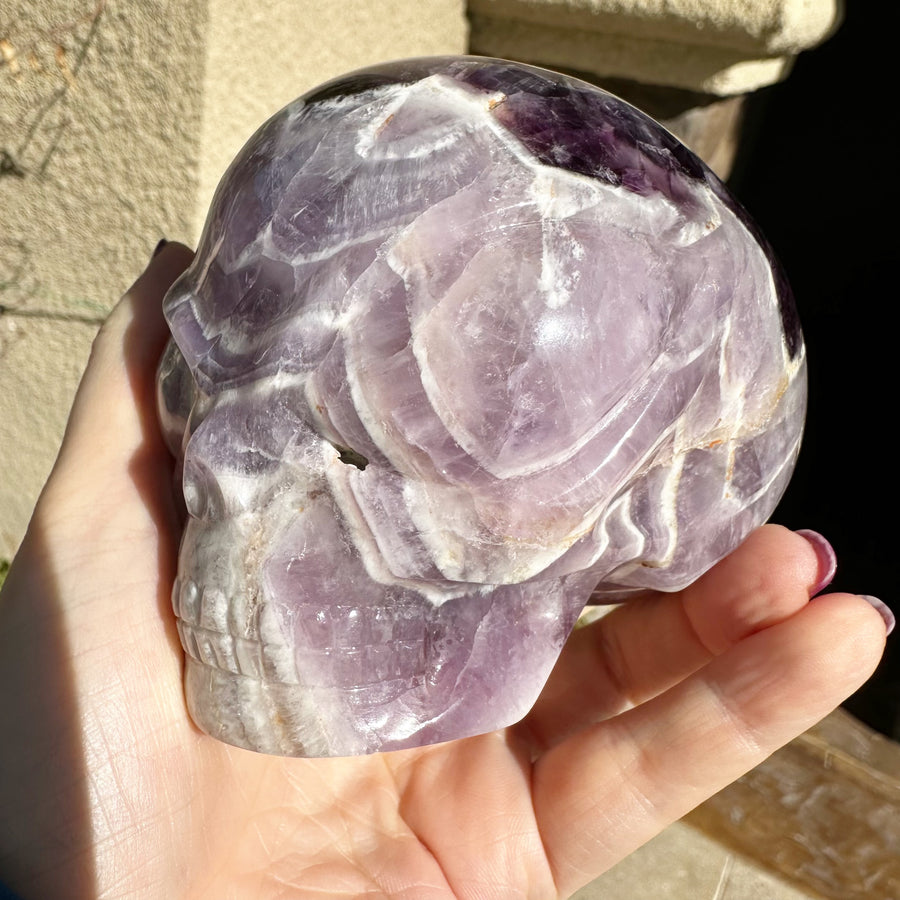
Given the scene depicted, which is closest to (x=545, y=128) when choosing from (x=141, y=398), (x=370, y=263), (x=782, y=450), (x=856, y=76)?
(x=370, y=263)

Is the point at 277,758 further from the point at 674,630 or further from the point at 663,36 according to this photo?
the point at 663,36

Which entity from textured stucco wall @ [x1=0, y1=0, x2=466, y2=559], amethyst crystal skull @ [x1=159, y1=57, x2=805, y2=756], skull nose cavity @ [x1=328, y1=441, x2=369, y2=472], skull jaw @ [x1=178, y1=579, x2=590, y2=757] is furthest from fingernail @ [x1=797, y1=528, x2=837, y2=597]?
textured stucco wall @ [x1=0, y1=0, x2=466, y2=559]

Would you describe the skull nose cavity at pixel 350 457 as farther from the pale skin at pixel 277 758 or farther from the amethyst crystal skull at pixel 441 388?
the pale skin at pixel 277 758

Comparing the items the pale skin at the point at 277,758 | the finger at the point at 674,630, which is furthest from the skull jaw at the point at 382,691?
the finger at the point at 674,630

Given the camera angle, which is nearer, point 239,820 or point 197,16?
point 239,820

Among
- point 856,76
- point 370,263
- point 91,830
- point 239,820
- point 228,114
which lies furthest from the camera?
point 856,76

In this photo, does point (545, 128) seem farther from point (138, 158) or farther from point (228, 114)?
point (138, 158)
